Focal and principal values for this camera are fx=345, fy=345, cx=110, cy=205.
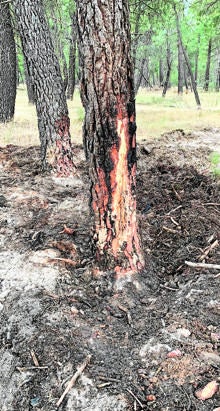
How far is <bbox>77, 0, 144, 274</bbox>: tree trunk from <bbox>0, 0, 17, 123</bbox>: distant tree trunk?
7.91 meters

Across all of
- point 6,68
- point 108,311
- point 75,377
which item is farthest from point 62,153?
point 6,68

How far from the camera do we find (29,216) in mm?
4383

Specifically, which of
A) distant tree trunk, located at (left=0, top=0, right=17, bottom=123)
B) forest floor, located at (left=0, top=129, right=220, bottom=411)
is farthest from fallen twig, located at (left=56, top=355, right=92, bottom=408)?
distant tree trunk, located at (left=0, top=0, right=17, bottom=123)

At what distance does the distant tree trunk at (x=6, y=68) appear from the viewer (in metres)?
9.34

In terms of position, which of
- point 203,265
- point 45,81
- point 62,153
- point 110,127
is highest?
point 45,81

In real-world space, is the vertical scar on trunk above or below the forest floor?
above

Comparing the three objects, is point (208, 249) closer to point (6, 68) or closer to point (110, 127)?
point (110, 127)

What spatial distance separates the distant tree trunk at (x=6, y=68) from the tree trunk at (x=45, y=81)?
13.7 feet

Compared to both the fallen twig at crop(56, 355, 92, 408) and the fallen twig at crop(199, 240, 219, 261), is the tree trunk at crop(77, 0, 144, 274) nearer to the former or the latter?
the fallen twig at crop(199, 240, 219, 261)

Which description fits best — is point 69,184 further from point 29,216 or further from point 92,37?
point 92,37

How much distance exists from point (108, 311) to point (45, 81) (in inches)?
160

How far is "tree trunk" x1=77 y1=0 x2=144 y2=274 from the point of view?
2447mm

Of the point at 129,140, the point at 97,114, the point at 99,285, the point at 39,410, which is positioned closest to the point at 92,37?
the point at 97,114

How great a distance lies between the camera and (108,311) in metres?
2.80
